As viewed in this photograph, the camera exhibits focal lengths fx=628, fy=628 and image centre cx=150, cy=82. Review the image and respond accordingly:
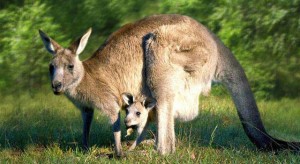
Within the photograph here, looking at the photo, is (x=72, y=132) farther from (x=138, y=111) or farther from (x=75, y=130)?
(x=138, y=111)

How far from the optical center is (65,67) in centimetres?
740

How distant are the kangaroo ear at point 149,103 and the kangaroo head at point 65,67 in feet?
2.76

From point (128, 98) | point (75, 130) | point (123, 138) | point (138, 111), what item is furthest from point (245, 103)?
point (75, 130)

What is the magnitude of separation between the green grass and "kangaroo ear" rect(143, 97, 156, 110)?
0.49 meters

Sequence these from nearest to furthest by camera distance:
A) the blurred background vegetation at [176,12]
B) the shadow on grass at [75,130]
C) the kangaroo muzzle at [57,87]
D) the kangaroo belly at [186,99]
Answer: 1. the kangaroo muzzle at [57,87]
2. the kangaroo belly at [186,99]
3. the shadow on grass at [75,130]
4. the blurred background vegetation at [176,12]

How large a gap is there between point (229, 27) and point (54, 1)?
433 cm

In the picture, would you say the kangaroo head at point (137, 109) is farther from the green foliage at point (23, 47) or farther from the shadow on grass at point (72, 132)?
the green foliage at point (23, 47)

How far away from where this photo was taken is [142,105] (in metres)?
7.46

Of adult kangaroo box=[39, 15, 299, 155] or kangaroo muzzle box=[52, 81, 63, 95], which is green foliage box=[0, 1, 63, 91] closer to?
adult kangaroo box=[39, 15, 299, 155]

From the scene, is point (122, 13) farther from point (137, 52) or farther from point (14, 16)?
point (137, 52)

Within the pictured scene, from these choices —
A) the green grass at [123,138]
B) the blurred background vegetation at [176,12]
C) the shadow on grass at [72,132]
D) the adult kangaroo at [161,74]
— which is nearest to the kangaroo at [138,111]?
the adult kangaroo at [161,74]

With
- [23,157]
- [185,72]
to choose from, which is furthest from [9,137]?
[185,72]

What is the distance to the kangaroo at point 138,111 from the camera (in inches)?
292

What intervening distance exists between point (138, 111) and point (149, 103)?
0.58ft
